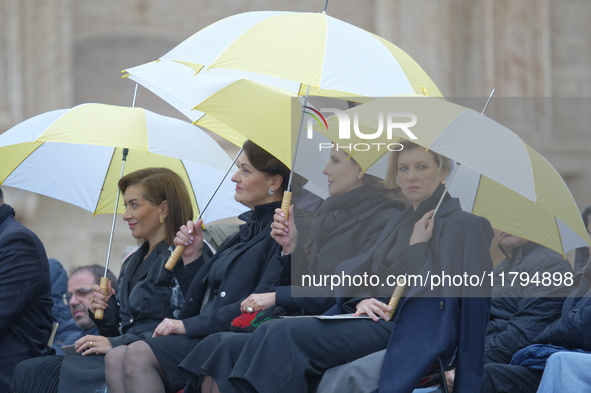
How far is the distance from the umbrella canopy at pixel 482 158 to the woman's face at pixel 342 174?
0.05m

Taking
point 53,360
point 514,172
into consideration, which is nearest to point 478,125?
point 514,172

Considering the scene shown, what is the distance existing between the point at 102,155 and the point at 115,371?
187cm

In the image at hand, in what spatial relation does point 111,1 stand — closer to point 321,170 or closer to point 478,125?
point 321,170

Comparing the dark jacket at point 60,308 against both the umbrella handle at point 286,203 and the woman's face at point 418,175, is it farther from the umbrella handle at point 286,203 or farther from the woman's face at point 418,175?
the woman's face at point 418,175

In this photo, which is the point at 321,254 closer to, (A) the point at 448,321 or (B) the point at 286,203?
(B) the point at 286,203

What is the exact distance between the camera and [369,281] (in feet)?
14.3

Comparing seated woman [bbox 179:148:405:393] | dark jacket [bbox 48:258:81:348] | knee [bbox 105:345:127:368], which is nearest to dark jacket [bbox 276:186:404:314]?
seated woman [bbox 179:148:405:393]

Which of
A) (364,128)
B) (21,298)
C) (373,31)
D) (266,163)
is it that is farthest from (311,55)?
(373,31)

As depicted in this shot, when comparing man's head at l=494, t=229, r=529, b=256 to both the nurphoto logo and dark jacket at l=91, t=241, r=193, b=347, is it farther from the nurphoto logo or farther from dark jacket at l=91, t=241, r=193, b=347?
dark jacket at l=91, t=241, r=193, b=347

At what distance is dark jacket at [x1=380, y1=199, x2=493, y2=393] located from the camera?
3934mm

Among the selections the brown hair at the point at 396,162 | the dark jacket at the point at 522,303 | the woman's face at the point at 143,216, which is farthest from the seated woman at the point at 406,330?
the woman's face at the point at 143,216

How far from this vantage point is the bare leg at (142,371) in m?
4.57

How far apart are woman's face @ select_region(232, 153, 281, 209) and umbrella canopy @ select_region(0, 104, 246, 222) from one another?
1.57ft

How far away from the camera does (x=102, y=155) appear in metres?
6.15
